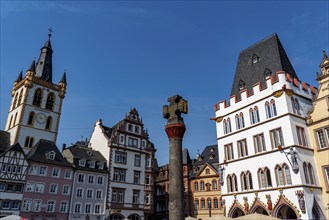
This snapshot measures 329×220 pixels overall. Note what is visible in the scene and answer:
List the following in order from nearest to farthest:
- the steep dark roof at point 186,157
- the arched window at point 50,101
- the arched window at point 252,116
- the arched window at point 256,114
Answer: the arched window at point 256,114
the arched window at point 252,116
the arched window at point 50,101
the steep dark roof at point 186,157

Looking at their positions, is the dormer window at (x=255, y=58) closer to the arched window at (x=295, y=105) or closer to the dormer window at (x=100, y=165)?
the arched window at (x=295, y=105)

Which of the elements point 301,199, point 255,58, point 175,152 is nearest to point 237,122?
point 255,58

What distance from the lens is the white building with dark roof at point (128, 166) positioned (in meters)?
47.6

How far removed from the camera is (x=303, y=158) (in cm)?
2611

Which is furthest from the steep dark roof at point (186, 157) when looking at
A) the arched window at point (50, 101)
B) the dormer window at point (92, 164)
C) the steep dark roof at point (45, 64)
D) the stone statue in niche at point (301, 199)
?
the stone statue in niche at point (301, 199)

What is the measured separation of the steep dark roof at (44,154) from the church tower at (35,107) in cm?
787

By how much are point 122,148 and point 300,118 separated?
31.3 metres

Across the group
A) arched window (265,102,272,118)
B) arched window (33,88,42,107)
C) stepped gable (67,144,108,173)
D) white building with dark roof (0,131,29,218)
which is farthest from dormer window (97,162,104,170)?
arched window (265,102,272,118)

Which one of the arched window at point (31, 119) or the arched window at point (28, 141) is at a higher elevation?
the arched window at point (31, 119)

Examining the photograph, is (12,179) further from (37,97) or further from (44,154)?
(37,97)

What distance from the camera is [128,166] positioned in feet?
166

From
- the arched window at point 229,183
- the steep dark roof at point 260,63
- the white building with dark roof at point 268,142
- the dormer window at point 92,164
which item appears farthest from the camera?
the dormer window at point 92,164

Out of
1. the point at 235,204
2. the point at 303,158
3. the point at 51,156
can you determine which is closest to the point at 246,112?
the point at 303,158

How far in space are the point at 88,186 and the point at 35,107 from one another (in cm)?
2178
